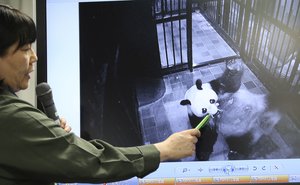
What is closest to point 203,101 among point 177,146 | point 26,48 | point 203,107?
point 203,107

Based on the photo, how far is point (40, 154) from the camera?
102 cm

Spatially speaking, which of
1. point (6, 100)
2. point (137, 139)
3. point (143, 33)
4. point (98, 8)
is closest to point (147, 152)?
point (6, 100)

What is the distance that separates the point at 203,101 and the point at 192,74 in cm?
14

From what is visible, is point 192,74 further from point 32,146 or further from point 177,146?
point 32,146

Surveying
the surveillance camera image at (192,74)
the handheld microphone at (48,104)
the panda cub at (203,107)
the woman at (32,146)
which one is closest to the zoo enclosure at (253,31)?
the surveillance camera image at (192,74)

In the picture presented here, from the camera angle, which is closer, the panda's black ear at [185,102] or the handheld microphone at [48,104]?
the handheld microphone at [48,104]

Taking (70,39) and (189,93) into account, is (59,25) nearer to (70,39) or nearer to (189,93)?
(70,39)

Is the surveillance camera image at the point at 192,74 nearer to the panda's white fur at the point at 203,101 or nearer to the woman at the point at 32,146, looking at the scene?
the panda's white fur at the point at 203,101

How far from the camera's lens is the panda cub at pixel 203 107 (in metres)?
1.82

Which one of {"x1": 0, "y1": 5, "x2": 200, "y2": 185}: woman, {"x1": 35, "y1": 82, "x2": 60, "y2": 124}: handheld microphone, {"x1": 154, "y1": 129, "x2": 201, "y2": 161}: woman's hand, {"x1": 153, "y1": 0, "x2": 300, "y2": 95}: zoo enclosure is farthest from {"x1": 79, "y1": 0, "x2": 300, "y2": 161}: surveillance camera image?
{"x1": 0, "y1": 5, "x2": 200, "y2": 185}: woman

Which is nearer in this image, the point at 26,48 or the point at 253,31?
the point at 26,48

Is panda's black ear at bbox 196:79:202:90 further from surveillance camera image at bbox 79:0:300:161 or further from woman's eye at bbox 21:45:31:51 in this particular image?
woman's eye at bbox 21:45:31:51

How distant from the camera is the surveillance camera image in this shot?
1.81m

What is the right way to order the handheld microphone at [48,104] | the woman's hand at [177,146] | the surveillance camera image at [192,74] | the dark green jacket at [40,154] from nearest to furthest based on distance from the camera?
the dark green jacket at [40,154], the woman's hand at [177,146], the handheld microphone at [48,104], the surveillance camera image at [192,74]
